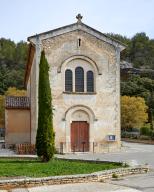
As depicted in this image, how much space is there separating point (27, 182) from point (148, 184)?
4842 mm

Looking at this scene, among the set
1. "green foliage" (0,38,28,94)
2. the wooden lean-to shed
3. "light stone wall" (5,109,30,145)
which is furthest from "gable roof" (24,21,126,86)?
"green foliage" (0,38,28,94)

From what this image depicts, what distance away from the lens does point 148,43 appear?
118m

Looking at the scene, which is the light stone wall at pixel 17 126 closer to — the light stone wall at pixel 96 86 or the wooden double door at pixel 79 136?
the light stone wall at pixel 96 86

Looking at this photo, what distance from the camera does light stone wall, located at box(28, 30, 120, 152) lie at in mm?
34812

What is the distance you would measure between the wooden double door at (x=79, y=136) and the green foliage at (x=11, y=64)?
52.5 m

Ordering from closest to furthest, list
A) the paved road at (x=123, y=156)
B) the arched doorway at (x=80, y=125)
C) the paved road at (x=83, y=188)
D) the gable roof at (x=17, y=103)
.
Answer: the paved road at (x=83, y=188)
the paved road at (x=123, y=156)
the arched doorway at (x=80, y=125)
the gable roof at (x=17, y=103)

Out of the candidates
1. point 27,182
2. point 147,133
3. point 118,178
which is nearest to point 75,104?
point 118,178

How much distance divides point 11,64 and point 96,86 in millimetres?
74125

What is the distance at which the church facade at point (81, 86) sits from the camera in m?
34.8

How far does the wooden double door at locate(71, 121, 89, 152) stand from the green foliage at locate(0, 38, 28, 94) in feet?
172

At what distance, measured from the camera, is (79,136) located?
35625 millimetres

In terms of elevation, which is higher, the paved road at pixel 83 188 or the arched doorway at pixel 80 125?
the arched doorway at pixel 80 125

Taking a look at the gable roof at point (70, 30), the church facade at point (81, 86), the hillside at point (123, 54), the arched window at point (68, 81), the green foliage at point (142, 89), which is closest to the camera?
the gable roof at point (70, 30)

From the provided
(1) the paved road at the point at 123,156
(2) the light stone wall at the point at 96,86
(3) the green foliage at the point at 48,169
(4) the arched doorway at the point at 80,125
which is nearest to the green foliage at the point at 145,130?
(2) the light stone wall at the point at 96,86
